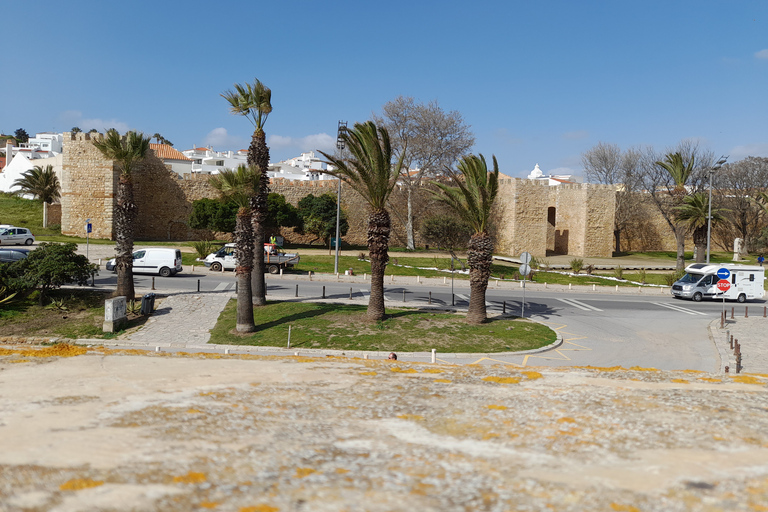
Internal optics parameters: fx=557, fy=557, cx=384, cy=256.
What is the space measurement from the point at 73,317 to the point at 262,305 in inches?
239

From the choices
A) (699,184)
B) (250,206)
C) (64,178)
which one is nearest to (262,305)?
(250,206)

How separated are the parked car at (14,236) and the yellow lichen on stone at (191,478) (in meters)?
35.4

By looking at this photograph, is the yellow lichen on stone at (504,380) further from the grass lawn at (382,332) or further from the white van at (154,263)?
the white van at (154,263)

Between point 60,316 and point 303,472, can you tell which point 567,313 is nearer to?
point 60,316

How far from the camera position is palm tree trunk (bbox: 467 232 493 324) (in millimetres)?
18328

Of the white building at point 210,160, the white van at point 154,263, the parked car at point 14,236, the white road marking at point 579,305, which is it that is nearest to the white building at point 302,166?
the white building at point 210,160

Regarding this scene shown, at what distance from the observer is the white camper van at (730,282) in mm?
27031

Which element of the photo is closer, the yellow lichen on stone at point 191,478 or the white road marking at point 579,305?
the yellow lichen on stone at point 191,478

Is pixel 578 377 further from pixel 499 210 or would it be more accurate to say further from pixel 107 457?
pixel 499 210

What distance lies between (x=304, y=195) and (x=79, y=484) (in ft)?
147

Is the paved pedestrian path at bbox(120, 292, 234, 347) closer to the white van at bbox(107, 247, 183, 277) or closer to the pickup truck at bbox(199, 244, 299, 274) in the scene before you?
the white van at bbox(107, 247, 183, 277)

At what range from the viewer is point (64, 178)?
3881 centimetres

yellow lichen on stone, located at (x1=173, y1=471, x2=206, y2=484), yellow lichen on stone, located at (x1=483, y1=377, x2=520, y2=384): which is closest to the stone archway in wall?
yellow lichen on stone, located at (x1=483, y1=377, x2=520, y2=384)

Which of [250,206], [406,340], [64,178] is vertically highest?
[64,178]
